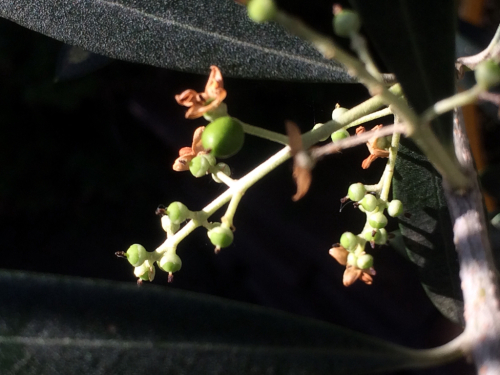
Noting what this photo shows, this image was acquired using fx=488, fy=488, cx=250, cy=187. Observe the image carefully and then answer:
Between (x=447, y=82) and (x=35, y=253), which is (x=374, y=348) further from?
(x=35, y=253)

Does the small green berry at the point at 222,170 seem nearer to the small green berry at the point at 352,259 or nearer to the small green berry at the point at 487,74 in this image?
the small green berry at the point at 352,259

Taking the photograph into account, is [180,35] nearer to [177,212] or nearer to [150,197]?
[177,212]

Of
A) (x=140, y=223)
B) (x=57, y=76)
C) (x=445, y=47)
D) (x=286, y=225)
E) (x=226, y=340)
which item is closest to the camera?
(x=445, y=47)

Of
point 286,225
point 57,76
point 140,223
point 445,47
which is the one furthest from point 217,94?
point 140,223

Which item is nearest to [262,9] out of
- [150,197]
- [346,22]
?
[346,22]

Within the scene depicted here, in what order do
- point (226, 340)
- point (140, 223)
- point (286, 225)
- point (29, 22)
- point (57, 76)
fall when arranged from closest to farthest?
point (226, 340), point (29, 22), point (57, 76), point (286, 225), point (140, 223)

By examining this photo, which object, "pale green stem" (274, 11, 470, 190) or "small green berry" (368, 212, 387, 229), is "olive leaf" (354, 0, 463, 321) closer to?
"pale green stem" (274, 11, 470, 190)

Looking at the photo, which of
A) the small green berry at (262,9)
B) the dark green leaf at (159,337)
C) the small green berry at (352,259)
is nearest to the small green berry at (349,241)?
the small green berry at (352,259)
